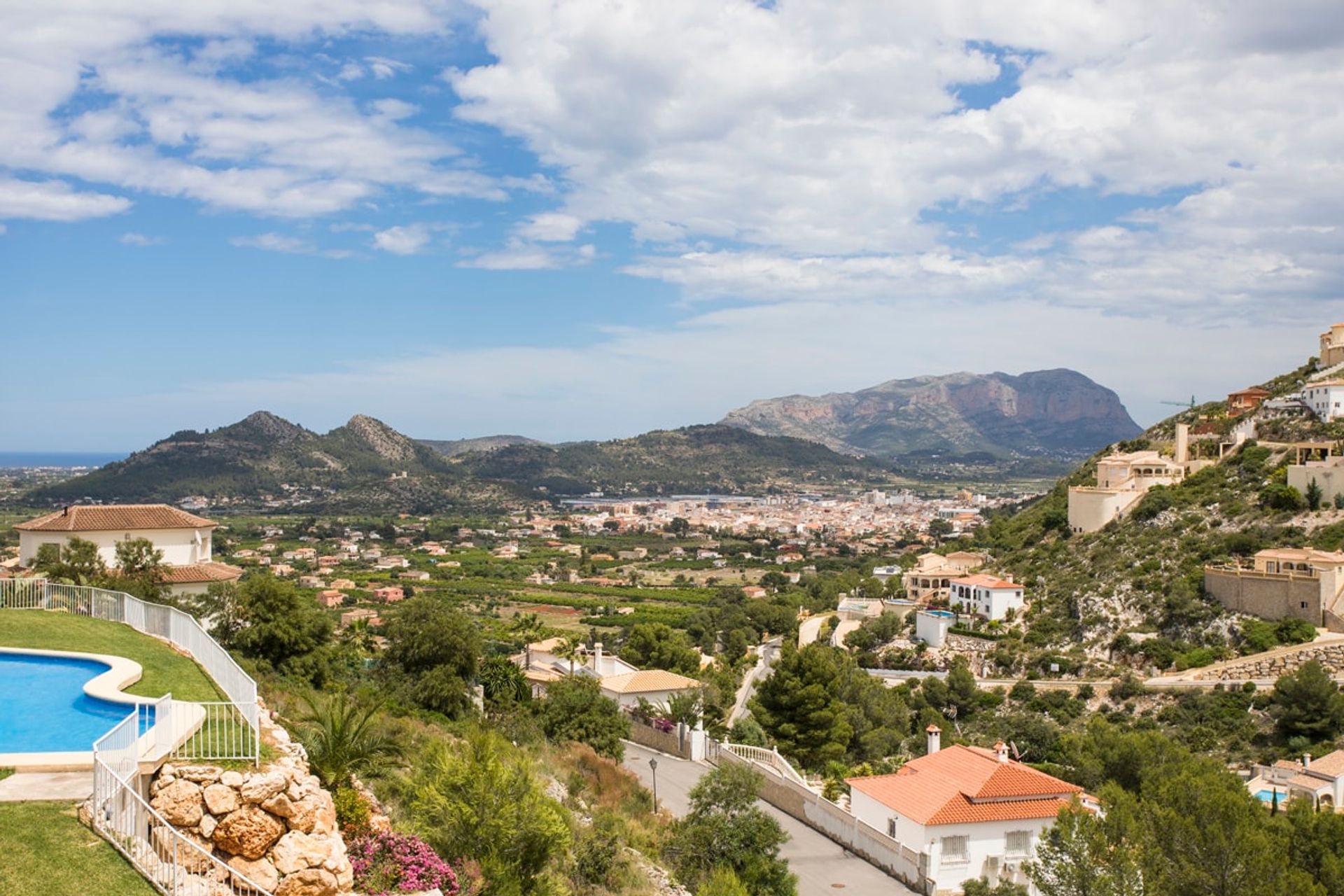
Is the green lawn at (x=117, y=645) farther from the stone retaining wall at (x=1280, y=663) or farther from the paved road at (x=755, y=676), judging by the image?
the stone retaining wall at (x=1280, y=663)

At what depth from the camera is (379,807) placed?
970cm

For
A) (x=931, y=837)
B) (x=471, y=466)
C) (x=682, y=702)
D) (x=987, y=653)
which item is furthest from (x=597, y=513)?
(x=931, y=837)

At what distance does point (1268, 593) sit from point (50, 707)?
1403 inches

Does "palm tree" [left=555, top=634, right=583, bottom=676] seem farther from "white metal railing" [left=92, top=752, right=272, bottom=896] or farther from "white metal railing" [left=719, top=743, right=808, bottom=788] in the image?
"white metal railing" [left=92, top=752, right=272, bottom=896]

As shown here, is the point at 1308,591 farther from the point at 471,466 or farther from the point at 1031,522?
the point at 471,466

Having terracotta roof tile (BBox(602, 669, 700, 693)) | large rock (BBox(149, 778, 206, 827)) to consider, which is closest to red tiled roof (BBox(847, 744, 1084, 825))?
terracotta roof tile (BBox(602, 669, 700, 693))

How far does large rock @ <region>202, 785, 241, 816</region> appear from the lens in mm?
6773

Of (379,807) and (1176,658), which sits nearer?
(379,807)

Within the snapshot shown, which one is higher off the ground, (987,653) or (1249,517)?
(1249,517)

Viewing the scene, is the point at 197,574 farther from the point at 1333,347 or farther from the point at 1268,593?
the point at 1333,347

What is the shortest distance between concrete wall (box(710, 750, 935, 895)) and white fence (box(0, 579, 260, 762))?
341 inches

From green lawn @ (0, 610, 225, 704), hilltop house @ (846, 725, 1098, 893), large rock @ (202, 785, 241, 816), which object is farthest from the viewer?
hilltop house @ (846, 725, 1098, 893)

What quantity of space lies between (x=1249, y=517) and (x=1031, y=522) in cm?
1403

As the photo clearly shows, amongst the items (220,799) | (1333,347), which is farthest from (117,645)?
(1333,347)
